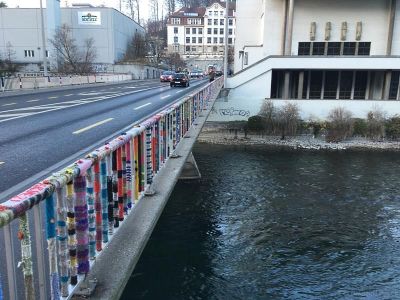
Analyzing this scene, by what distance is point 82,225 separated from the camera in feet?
10.7

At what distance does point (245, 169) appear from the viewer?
955 inches

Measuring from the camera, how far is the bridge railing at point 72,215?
241cm

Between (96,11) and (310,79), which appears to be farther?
(96,11)

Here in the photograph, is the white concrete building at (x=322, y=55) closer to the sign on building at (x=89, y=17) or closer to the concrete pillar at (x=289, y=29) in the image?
the concrete pillar at (x=289, y=29)

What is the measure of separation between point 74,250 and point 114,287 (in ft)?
1.51

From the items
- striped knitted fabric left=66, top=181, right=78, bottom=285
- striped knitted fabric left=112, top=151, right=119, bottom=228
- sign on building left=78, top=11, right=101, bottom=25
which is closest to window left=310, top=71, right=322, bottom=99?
striped knitted fabric left=112, top=151, right=119, bottom=228

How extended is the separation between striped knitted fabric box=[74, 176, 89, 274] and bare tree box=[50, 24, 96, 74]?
60228 mm

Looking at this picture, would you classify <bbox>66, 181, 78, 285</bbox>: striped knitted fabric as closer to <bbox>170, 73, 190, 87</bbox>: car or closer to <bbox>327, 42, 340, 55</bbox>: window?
<bbox>327, 42, 340, 55</bbox>: window

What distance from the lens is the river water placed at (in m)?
10.1

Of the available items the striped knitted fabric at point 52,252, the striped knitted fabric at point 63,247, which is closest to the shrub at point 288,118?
the striped knitted fabric at point 63,247

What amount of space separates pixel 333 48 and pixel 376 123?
7.91 m

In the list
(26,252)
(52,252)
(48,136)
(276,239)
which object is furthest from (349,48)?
(26,252)

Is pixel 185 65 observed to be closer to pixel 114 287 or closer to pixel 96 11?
pixel 96 11

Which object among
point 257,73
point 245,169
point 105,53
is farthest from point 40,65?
point 245,169
